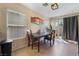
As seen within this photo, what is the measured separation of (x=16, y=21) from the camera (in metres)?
1.73

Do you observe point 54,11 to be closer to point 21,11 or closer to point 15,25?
point 21,11

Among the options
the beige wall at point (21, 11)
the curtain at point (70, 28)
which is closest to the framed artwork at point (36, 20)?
the beige wall at point (21, 11)

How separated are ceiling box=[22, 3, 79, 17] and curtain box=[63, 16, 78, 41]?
13cm

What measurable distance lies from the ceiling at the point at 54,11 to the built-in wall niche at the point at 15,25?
0.74 ft

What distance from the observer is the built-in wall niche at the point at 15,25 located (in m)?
1.67

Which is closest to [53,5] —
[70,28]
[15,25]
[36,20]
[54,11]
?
[54,11]

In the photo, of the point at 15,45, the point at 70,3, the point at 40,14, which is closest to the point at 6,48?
the point at 15,45

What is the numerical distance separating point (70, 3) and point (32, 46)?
3.14 feet

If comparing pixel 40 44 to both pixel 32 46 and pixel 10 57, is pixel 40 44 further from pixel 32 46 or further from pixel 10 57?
pixel 10 57

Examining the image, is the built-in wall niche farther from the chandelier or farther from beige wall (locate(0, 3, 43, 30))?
the chandelier

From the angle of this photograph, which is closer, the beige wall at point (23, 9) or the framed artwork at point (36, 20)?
the beige wall at point (23, 9)

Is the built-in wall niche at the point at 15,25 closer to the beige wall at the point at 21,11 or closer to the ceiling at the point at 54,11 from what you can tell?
the beige wall at the point at 21,11

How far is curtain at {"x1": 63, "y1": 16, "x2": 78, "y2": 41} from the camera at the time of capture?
1.75 metres

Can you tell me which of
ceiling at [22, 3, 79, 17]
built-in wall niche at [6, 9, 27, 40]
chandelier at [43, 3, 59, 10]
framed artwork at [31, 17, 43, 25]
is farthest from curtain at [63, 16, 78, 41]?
built-in wall niche at [6, 9, 27, 40]
